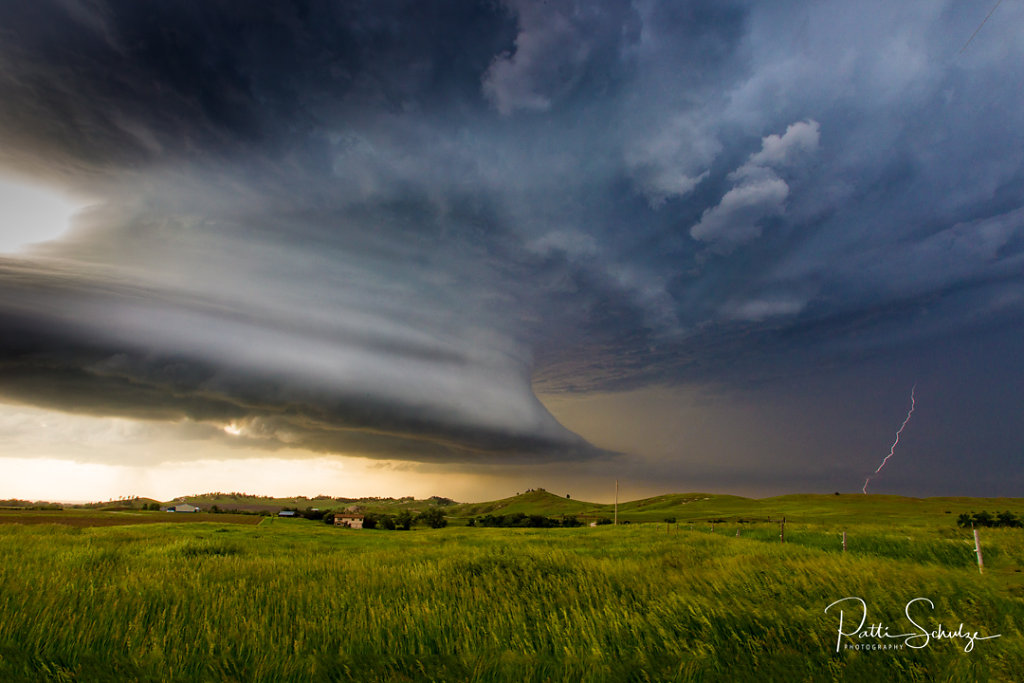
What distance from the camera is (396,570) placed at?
11297 millimetres

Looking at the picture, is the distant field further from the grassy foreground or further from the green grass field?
the green grass field

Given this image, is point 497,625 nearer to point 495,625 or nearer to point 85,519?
point 495,625

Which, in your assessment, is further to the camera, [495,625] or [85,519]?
[85,519]

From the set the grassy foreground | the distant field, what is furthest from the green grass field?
the distant field

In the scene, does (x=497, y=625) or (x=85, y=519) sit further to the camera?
(x=85, y=519)

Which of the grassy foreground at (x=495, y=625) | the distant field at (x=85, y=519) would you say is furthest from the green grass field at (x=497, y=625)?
the distant field at (x=85, y=519)

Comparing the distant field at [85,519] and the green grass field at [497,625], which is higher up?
the green grass field at [497,625]

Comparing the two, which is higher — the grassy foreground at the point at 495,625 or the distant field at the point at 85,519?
the grassy foreground at the point at 495,625

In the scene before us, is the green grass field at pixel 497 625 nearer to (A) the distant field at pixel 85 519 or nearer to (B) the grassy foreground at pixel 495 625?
(B) the grassy foreground at pixel 495 625

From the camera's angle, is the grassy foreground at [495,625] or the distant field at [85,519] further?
the distant field at [85,519]

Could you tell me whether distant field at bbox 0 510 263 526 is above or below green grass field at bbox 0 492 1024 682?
below

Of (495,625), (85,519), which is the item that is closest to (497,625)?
(495,625)

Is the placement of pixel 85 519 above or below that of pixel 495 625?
below

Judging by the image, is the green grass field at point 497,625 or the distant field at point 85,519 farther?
the distant field at point 85,519
